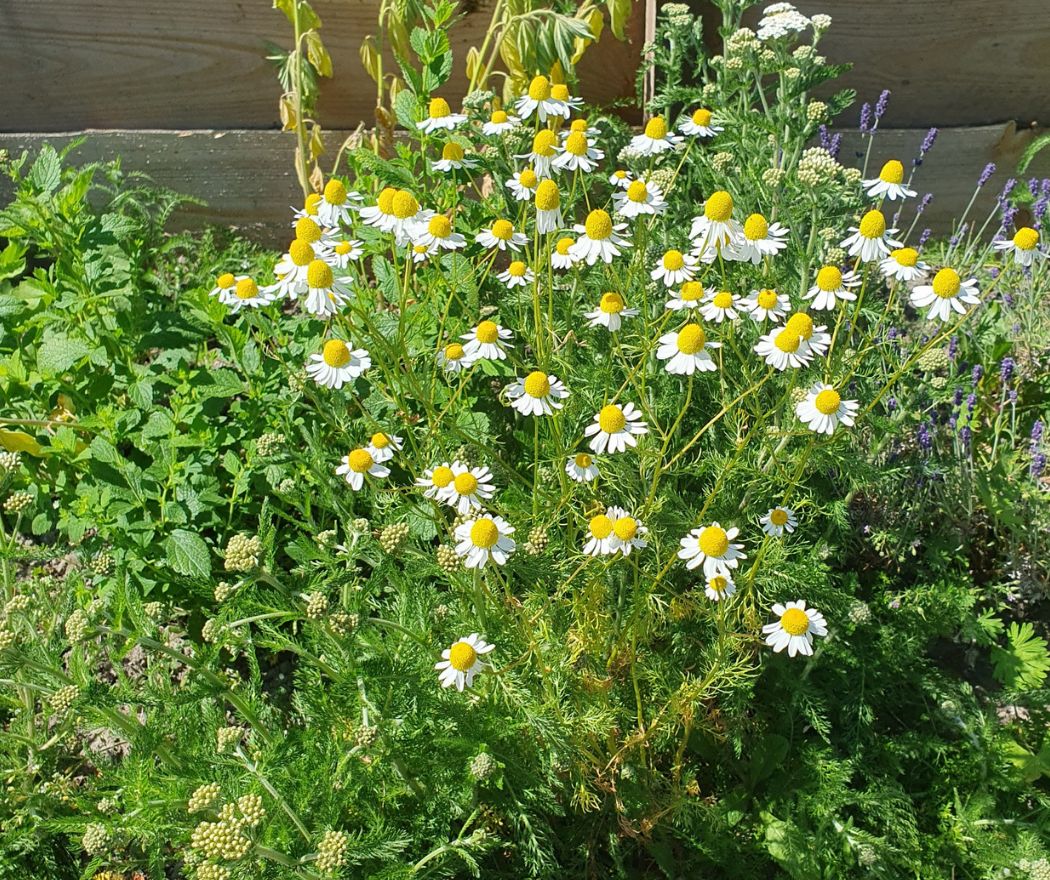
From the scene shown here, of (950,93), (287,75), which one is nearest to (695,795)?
(287,75)

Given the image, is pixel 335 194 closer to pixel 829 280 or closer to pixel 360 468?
pixel 360 468

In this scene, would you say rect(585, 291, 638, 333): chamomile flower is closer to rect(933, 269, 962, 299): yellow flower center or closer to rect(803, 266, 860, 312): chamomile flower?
rect(803, 266, 860, 312): chamomile flower

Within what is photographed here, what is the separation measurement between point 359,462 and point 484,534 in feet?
1.39

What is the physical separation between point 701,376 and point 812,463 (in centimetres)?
35

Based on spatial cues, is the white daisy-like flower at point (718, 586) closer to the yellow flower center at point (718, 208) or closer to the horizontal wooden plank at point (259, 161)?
the yellow flower center at point (718, 208)

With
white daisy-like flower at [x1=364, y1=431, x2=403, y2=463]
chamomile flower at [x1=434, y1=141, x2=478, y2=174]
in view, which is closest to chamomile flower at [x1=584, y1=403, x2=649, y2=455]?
white daisy-like flower at [x1=364, y1=431, x2=403, y2=463]

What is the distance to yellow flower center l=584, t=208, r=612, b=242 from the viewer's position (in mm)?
1818

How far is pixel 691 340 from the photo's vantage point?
1.68 m

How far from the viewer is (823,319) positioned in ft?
8.34

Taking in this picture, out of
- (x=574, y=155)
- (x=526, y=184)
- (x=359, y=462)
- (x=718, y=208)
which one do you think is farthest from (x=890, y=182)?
(x=359, y=462)

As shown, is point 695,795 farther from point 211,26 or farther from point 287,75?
point 211,26

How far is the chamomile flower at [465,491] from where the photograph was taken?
1.66 metres

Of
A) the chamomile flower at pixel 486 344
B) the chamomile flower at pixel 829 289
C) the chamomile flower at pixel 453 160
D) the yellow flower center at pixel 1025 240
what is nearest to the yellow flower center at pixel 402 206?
the chamomile flower at pixel 486 344

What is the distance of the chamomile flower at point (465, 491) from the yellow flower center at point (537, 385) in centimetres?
18
